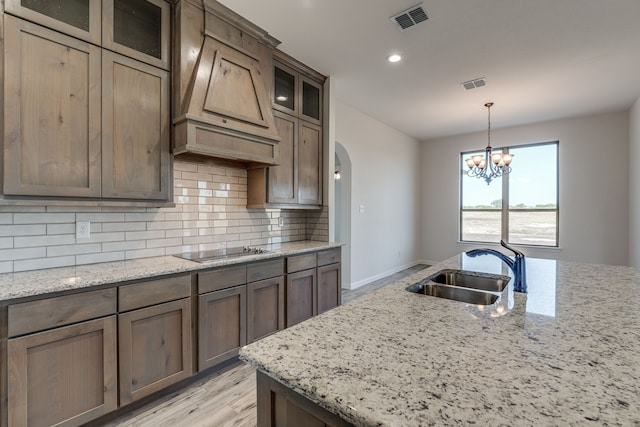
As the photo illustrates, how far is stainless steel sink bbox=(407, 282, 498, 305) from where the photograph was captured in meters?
1.40

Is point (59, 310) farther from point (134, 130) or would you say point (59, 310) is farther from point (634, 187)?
point (634, 187)

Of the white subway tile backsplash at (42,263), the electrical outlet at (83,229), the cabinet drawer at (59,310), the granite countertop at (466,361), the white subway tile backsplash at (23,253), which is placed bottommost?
the cabinet drawer at (59,310)

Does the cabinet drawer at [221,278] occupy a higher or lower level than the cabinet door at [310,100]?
lower

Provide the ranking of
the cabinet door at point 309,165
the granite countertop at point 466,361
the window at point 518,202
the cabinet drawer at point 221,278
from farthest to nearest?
the window at point 518,202, the cabinet door at point 309,165, the cabinet drawer at point 221,278, the granite countertop at point 466,361

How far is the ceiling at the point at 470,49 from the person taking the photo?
93.0 inches

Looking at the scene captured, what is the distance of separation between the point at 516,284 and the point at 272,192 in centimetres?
218

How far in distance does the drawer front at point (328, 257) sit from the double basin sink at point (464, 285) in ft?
4.90

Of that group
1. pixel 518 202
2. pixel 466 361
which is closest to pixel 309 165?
pixel 466 361

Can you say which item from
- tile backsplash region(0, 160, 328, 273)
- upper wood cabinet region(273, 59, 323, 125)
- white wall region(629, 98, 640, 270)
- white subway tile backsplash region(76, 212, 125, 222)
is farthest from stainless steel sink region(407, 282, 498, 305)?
white wall region(629, 98, 640, 270)

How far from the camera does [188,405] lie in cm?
196

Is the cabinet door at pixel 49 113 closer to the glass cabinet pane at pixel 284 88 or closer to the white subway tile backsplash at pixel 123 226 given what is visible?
the white subway tile backsplash at pixel 123 226

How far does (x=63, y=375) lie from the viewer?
1570 mm

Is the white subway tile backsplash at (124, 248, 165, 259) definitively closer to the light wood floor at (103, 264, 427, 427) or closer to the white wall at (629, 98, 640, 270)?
the light wood floor at (103, 264, 427, 427)

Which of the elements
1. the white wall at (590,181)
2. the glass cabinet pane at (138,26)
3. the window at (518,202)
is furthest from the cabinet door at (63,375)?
the white wall at (590,181)
